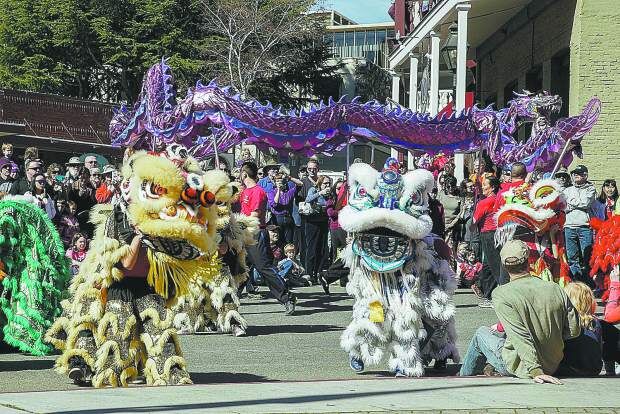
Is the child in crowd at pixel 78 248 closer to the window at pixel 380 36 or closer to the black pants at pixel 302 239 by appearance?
the black pants at pixel 302 239

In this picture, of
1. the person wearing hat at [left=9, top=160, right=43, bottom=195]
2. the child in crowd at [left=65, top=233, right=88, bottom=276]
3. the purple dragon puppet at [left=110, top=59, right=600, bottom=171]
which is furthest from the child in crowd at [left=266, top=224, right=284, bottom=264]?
the person wearing hat at [left=9, top=160, right=43, bottom=195]

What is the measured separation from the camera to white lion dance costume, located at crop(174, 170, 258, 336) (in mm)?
11922

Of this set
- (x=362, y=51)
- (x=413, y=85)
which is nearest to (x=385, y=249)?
(x=413, y=85)

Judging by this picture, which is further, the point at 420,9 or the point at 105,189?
the point at 420,9

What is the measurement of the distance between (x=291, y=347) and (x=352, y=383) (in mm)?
2831

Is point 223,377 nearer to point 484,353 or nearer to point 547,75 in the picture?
point 484,353

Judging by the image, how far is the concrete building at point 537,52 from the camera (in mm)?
22844

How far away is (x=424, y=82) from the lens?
110 ft

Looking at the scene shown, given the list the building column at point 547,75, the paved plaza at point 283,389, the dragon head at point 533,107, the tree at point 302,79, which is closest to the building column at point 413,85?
the building column at point 547,75

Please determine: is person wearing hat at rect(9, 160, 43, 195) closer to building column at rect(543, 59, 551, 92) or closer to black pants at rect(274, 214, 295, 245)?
black pants at rect(274, 214, 295, 245)

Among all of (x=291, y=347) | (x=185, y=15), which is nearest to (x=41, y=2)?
(x=185, y=15)

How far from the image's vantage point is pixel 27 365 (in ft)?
32.7

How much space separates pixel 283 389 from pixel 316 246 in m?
10.3

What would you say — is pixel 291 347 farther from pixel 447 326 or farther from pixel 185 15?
pixel 185 15
